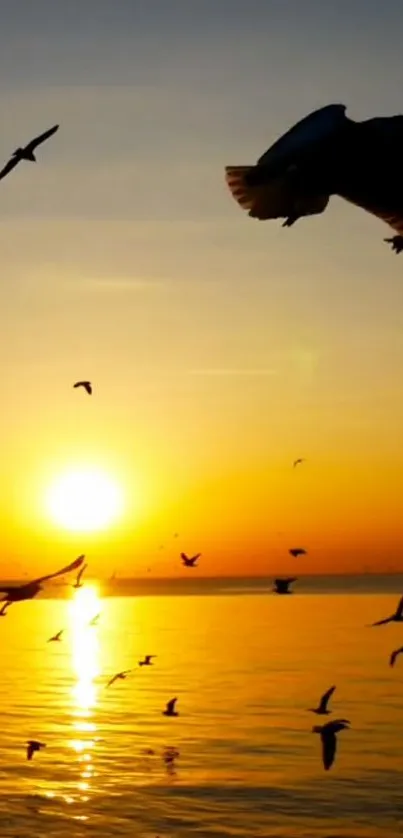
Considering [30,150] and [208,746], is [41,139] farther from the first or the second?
[208,746]

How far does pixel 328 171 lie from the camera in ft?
17.8

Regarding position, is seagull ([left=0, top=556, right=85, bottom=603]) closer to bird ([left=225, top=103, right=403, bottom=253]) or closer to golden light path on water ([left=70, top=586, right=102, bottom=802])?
bird ([left=225, top=103, right=403, bottom=253])

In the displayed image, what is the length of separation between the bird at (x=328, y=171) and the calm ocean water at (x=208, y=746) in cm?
2222

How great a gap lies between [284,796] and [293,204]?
25696mm

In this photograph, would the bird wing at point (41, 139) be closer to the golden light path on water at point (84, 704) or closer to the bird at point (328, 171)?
the bird at point (328, 171)

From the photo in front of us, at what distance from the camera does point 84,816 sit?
28.2m

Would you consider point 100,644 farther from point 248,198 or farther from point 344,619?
point 248,198

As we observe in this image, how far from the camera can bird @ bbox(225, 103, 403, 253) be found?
5055 mm

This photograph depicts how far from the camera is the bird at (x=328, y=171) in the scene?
16.6 ft

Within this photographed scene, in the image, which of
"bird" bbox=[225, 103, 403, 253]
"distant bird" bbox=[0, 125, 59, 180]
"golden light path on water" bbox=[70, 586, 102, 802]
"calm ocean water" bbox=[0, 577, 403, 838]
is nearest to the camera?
"bird" bbox=[225, 103, 403, 253]

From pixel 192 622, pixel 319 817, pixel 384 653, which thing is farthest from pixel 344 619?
pixel 319 817

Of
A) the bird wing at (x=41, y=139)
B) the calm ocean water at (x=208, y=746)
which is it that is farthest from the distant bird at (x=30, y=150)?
the calm ocean water at (x=208, y=746)

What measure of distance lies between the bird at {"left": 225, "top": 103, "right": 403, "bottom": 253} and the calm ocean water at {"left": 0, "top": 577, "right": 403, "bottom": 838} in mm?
22218

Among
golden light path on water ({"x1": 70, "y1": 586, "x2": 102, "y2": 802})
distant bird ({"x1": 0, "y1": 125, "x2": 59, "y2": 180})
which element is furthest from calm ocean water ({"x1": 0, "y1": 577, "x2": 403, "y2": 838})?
distant bird ({"x1": 0, "y1": 125, "x2": 59, "y2": 180})
